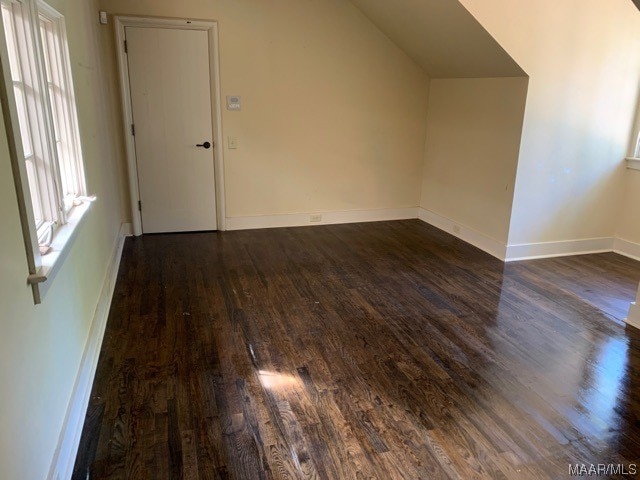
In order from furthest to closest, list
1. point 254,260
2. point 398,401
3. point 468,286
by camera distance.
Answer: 1. point 254,260
2. point 468,286
3. point 398,401

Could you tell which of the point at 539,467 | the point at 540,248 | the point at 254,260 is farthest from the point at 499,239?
the point at 539,467

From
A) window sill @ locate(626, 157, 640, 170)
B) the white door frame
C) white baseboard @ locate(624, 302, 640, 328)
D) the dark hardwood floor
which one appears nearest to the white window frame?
window sill @ locate(626, 157, 640, 170)

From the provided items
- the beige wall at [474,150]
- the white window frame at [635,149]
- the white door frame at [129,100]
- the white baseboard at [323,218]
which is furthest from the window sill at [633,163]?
the white door frame at [129,100]

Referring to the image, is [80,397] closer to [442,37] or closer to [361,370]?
[361,370]

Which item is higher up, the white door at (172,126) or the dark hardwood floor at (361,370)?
the white door at (172,126)

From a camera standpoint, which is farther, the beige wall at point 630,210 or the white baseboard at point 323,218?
the white baseboard at point 323,218

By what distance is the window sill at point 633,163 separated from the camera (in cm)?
430

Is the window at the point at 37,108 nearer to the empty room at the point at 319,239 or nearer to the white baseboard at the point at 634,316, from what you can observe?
the empty room at the point at 319,239

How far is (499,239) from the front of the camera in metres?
4.36

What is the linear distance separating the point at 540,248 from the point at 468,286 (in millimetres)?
1195

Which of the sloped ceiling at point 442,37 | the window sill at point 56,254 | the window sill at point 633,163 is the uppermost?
the sloped ceiling at point 442,37

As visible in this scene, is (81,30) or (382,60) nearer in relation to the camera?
(81,30)

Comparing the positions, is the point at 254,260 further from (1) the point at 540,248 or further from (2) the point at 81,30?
(1) the point at 540,248

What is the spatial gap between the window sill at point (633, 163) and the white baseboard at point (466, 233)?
1.48m
